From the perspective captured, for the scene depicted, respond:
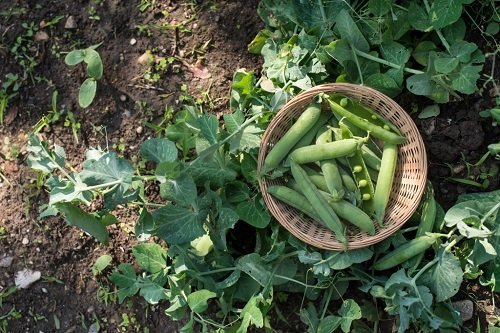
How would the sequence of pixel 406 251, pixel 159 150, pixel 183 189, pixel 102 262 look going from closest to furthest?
pixel 183 189
pixel 159 150
pixel 406 251
pixel 102 262

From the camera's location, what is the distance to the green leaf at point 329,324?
2834 mm

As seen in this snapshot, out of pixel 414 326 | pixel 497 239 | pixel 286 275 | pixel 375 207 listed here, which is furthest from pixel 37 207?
pixel 497 239

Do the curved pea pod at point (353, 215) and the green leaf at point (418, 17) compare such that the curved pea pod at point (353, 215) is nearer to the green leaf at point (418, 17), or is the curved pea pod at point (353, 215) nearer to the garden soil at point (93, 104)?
the garden soil at point (93, 104)

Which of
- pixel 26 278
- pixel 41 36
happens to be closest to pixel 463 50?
pixel 41 36

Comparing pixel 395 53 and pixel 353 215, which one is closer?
pixel 353 215

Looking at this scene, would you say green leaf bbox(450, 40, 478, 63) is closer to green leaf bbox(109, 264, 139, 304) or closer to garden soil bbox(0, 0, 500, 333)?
garden soil bbox(0, 0, 500, 333)

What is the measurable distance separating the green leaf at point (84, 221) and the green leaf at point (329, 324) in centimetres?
107

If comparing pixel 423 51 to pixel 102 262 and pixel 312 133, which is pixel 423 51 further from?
pixel 102 262

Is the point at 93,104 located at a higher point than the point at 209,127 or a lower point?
lower

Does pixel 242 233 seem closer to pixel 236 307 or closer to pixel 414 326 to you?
pixel 236 307

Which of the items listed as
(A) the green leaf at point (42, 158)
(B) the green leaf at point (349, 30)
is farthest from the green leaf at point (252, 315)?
(B) the green leaf at point (349, 30)

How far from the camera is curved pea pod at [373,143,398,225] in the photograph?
2.86 meters

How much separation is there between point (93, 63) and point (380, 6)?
4.57 feet

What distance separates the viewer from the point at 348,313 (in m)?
2.82
